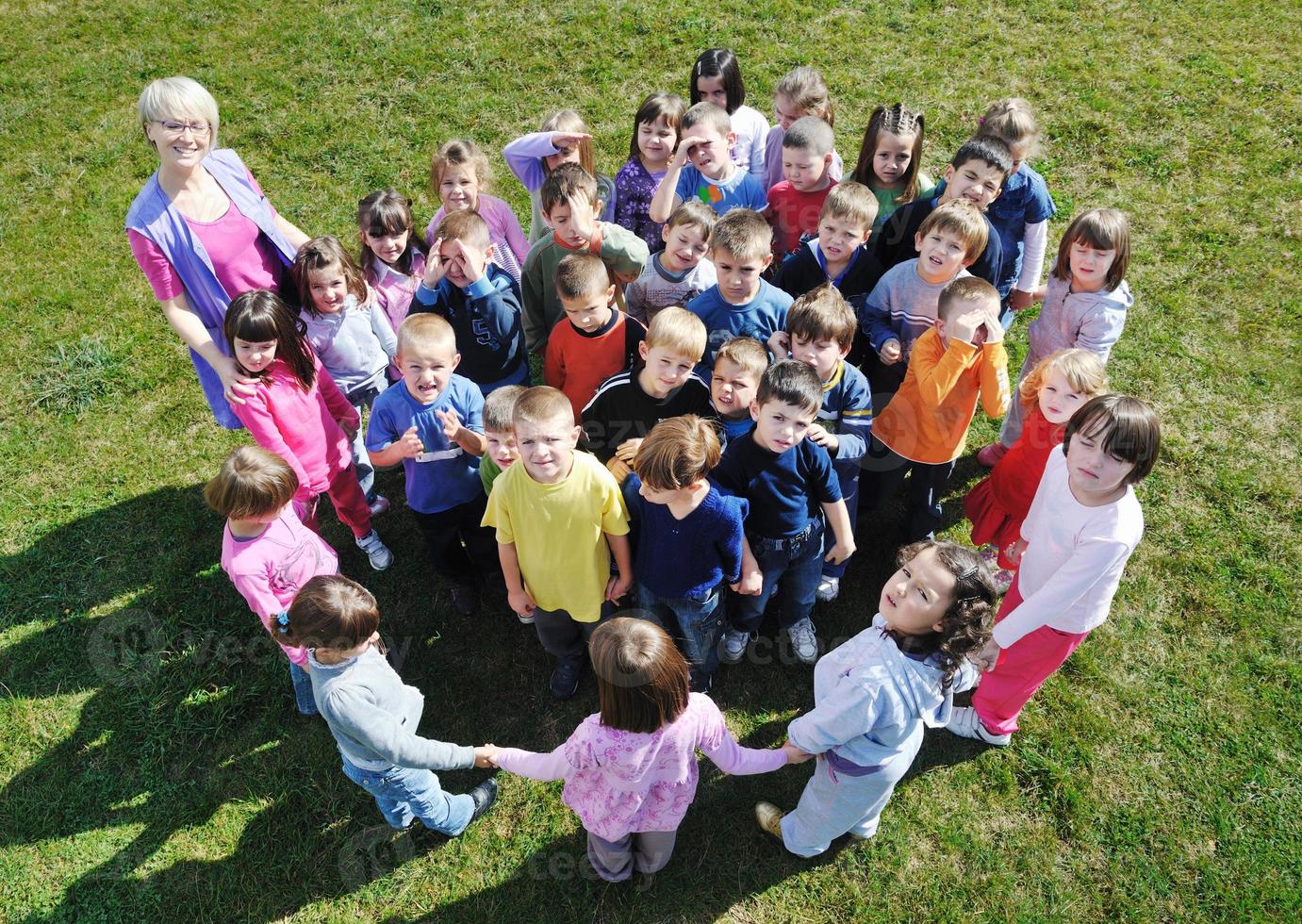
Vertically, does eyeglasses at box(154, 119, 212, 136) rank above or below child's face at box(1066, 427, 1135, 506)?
above

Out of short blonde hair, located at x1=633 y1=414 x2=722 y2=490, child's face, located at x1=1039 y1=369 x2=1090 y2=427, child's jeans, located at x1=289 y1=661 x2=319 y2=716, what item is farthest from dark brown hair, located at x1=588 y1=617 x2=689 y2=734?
child's face, located at x1=1039 y1=369 x2=1090 y2=427

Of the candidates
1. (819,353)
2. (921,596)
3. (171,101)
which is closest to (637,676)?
(921,596)

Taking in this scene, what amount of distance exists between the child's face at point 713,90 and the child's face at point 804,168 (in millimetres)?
899

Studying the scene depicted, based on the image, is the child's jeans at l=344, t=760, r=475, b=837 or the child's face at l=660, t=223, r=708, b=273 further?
the child's face at l=660, t=223, r=708, b=273

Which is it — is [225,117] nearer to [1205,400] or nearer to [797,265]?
[797,265]

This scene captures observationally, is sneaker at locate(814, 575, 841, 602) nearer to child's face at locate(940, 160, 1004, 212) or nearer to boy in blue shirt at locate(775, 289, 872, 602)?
boy in blue shirt at locate(775, 289, 872, 602)

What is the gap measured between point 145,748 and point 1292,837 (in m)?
5.79

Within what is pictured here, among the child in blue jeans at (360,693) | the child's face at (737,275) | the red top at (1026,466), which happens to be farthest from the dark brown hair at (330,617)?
the red top at (1026,466)

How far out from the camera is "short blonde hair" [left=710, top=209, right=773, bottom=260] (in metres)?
4.21

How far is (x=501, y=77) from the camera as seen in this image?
8.45m

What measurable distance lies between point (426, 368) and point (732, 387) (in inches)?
58.7

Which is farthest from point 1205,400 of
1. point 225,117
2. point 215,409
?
point 225,117

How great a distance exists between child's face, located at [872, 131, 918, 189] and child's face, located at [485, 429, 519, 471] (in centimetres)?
303

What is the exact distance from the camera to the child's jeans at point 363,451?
16.7ft
